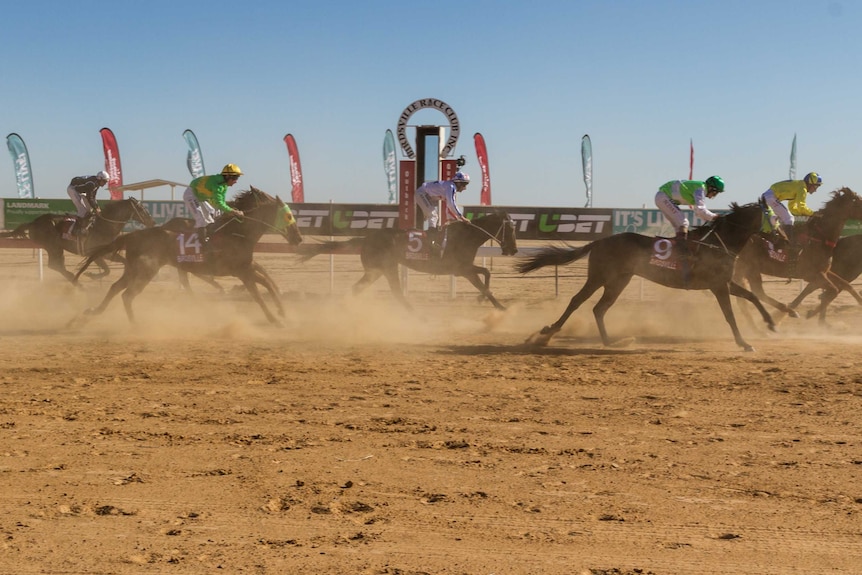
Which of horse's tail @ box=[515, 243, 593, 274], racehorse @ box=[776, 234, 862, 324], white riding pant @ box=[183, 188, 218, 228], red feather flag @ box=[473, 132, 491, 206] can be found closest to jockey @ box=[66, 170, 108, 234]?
white riding pant @ box=[183, 188, 218, 228]

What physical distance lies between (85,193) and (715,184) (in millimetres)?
11404

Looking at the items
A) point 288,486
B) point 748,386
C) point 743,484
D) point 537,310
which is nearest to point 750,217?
point 748,386

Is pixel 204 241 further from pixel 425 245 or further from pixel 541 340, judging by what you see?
pixel 541 340

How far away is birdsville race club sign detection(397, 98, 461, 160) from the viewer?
17.3 meters

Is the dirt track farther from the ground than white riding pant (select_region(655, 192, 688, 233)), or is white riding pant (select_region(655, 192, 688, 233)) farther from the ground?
white riding pant (select_region(655, 192, 688, 233))

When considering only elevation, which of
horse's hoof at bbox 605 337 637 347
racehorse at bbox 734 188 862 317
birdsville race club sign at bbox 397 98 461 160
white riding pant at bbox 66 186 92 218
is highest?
birdsville race club sign at bbox 397 98 461 160

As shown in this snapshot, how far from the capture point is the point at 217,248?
12664 mm

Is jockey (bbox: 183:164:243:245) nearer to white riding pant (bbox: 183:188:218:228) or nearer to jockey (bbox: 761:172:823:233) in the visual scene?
white riding pant (bbox: 183:188:218:228)

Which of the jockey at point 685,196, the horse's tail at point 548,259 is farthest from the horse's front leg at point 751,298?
the horse's tail at point 548,259

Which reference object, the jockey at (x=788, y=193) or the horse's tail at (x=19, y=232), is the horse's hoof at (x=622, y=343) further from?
the horse's tail at (x=19, y=232)

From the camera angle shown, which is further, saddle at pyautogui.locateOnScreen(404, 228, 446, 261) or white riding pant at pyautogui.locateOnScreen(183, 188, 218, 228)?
saddle at pyautogui.locateOnScreen(404, 228, 446, 261)

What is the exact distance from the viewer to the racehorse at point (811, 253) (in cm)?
1271

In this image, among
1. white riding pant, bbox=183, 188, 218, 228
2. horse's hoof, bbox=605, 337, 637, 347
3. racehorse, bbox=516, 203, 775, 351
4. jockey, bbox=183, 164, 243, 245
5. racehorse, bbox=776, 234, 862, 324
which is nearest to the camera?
racehorse, bbox=516, 203, 775, 351

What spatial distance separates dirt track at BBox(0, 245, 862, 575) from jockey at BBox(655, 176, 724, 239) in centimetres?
160
